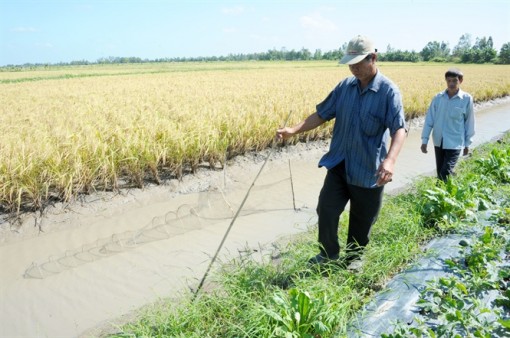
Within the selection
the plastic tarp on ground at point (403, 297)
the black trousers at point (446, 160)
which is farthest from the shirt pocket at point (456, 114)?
the plastic tarp on ground at point (403, 297)

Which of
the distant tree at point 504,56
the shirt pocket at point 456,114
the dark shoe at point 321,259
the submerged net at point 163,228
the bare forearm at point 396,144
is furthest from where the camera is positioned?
the distant tree at point 504,56

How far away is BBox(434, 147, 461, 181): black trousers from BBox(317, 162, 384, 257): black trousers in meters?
1.80

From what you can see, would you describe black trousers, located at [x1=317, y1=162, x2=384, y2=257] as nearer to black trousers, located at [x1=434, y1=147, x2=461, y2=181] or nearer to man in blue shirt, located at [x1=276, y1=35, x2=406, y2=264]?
man in blue shirt, located at [x1=276, y1=35, x2=406, y2=264]

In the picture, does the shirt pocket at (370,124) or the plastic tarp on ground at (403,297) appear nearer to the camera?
the plastic tarp on ground at (403,297)

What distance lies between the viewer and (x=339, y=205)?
2574mm

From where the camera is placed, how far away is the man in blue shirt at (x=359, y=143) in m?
2.23

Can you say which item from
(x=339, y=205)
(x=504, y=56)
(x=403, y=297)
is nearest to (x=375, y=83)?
(x=339, y=205)

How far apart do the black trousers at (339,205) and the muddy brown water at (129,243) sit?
1.02 meters

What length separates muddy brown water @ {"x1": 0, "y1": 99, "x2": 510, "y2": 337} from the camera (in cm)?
276

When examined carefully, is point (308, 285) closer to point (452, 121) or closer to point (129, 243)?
point (129, 243)

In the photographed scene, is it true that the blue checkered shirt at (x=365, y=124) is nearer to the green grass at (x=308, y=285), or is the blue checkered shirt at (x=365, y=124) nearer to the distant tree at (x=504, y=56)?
the green grass at (x=308, y=285)

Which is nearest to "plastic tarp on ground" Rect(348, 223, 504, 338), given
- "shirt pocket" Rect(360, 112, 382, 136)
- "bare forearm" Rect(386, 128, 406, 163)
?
"bare forearm" Rect(386, 128, 406, 163)

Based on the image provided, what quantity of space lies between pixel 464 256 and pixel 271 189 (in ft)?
9.62

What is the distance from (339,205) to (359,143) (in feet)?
1.58
